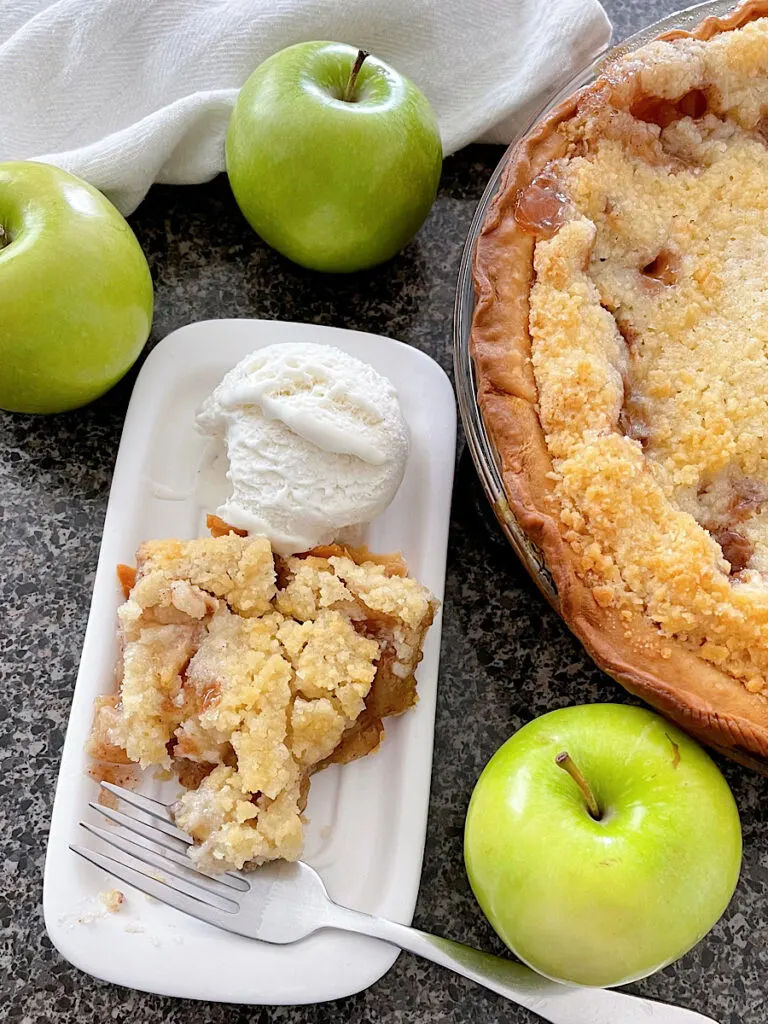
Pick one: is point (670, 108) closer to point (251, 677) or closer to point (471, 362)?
point (471, 362)

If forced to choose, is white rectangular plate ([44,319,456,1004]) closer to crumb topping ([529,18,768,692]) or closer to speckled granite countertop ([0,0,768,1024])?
speckled granite countertop ([0,0,768,1024])

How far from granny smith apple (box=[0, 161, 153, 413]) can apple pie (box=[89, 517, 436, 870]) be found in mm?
198

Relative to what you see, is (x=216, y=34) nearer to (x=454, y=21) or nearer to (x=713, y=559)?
(x=454, y=21)

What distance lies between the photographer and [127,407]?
1032 millimetres

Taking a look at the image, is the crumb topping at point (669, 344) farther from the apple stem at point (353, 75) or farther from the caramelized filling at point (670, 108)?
the apple stem at point (353, 75)

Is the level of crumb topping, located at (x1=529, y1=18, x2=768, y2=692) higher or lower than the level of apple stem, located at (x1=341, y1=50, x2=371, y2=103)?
lower

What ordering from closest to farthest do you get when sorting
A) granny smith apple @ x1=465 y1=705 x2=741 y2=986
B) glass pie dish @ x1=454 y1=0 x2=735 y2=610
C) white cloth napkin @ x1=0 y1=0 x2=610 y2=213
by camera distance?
granny smith apple @ x1=465 y1=705 x2=741 y2=986
glass pie dish @ x1=454 y1=0 x2=735 y2=610
white cloth napkin @ x1=0 y1=0 x2=610 y2=213

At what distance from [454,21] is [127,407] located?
0.61 m

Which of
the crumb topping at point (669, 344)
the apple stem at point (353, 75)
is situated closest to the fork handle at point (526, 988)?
the crumb topping at point (669, 344)

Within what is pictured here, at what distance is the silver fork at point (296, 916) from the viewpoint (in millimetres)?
810

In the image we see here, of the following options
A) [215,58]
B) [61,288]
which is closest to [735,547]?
[61,288]

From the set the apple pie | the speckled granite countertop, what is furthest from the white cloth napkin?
the apple pie

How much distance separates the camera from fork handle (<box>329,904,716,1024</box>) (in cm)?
81

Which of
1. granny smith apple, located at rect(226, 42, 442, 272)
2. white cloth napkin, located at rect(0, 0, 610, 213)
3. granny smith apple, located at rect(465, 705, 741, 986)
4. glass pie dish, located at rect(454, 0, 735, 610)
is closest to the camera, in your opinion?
granny smith apple, located at rect(465, 705, 741, 986)
